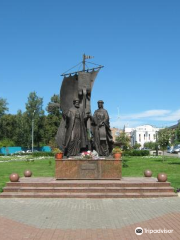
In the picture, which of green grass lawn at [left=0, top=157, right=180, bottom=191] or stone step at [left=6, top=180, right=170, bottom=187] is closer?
stone step at [left=6, top=180, right=170, bottom=187]

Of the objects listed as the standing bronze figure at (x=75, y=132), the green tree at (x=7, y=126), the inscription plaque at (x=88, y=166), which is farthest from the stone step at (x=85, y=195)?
the green tree at (x=7, y=126)

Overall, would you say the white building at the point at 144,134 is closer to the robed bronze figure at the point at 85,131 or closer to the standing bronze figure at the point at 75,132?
the robed bronze figure at the point at 85,131

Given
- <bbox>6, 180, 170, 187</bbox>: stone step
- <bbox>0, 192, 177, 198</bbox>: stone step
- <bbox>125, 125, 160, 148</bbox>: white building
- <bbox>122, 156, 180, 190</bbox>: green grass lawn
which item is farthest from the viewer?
<bbox>125, 125, 160, 148</bbox>: white building

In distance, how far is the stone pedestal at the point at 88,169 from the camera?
446 inches

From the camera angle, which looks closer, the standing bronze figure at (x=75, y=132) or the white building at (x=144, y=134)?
the standing bronze figure at (x=75, y=132)

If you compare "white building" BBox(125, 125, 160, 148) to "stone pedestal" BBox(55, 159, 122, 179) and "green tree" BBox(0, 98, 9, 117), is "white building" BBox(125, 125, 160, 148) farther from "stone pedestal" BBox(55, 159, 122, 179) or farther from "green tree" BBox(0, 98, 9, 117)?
"stone pedestal" BBox(55, 159, 122, 179)

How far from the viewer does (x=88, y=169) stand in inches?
448

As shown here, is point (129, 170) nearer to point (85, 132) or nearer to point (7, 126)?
point (85, 132)

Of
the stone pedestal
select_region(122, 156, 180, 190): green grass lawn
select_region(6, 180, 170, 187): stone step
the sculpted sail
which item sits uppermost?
the sculpted sail

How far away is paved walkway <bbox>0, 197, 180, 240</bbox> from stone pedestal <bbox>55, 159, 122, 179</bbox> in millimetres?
1788

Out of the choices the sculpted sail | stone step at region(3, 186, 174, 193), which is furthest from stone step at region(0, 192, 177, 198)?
the sculpted sail

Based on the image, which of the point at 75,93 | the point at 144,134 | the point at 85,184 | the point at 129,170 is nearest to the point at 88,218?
the point at 85,184

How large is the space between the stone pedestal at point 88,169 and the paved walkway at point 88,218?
1.79 m

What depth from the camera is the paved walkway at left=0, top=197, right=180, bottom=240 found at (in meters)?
6.02
